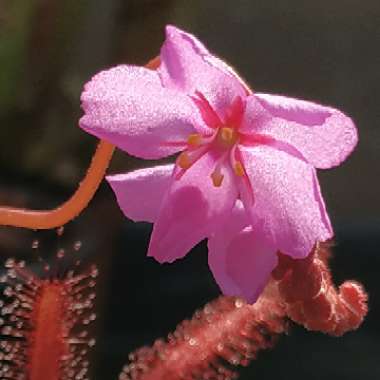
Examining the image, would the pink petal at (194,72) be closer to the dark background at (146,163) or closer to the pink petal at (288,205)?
the pink petal at (288,205)

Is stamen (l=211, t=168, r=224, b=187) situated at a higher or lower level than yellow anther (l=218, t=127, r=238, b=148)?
lower

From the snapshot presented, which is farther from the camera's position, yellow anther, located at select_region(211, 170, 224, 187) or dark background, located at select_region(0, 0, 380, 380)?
dark background, located at select_region(0, 0, 380, 380)

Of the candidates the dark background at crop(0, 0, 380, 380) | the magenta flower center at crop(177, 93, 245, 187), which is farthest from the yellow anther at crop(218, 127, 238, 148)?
the dark background at crop(0, 0, 380, 380)

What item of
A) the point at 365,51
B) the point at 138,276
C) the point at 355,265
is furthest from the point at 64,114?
the point at 365,51

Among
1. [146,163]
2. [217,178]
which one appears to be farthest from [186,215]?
[146,163]

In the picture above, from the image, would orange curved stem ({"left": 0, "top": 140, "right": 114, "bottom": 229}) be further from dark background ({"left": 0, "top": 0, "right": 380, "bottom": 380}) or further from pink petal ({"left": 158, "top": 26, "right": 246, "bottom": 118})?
dark background ({"left": 0, "top": 0, "right": 380, "bottom": 380})

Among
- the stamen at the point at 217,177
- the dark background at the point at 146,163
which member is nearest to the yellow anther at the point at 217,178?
the stamen at the point at 217,177

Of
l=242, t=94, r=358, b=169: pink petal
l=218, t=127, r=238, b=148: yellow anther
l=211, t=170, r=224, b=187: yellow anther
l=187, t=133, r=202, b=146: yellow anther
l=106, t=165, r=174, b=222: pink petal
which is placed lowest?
l=106, t=165, r=174, b=222: pink petal
